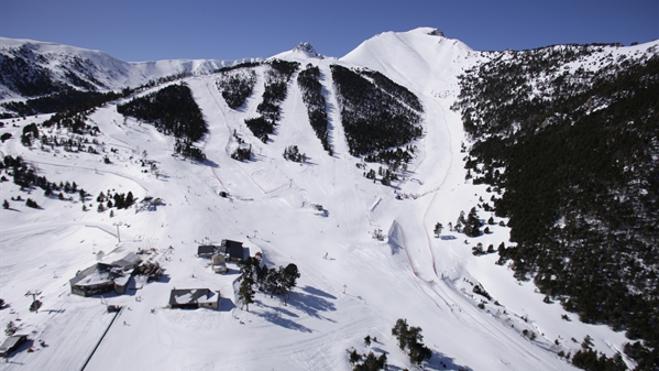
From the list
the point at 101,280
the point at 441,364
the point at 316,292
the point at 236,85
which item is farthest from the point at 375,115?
the point at 101,280

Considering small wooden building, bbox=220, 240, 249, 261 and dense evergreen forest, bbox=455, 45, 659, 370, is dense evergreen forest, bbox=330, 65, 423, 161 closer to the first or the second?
dense evergreen forest, bbox=455, 45, 659, 370

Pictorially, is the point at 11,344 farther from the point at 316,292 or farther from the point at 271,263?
the point at 316,292

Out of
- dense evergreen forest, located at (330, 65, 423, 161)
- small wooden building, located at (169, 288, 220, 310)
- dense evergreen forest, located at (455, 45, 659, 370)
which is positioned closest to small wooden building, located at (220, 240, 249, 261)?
small wooden building, located at (169, 288, 220, 310)

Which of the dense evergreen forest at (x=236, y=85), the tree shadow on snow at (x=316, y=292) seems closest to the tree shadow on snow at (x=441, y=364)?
the tree shadow on snow at (x=316, y=292)

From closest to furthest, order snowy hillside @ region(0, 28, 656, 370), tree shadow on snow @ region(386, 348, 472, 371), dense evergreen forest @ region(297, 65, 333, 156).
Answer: snowy hillside @ region(0, 28, 656, 370) < tree shadow on snow @ region(386, 348, 472, 371) < dense evergreen forest @ region(297, 65, 333, 156)

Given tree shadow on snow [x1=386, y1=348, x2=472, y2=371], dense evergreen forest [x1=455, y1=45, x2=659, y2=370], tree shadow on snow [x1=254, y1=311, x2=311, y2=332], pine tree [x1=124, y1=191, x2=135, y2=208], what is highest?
dense evergreen forest [x1=455, y1=45, x2=659, y2=370]

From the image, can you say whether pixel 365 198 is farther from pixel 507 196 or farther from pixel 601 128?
pixel 601 128
